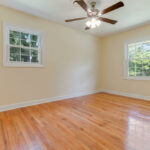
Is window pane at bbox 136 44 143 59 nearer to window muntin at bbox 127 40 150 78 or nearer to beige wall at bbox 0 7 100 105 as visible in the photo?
window muntin at bbox 127 40 150 78

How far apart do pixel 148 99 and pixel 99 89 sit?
2.00m

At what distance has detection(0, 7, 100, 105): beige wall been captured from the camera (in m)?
2.79

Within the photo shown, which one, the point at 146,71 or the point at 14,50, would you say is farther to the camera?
the point at 146,71

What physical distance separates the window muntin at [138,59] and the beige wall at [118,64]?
25 centimetres

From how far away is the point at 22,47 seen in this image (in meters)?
3.01

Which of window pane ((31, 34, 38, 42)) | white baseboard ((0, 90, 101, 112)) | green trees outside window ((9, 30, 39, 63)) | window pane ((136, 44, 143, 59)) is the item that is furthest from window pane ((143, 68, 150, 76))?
window pane ((31, 34, 38, 42))

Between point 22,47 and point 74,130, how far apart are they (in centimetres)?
256

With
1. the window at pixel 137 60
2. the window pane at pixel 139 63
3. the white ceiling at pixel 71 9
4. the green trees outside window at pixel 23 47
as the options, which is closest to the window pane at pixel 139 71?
the window at pixel 137 60

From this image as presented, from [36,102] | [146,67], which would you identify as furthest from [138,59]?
[36,102]

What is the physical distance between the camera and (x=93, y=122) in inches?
84.0

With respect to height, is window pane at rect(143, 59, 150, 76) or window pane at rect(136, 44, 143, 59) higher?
window pane at rect(136, 44, 143, 59)

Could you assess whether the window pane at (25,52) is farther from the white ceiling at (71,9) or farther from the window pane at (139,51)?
the window pane at (139,51)

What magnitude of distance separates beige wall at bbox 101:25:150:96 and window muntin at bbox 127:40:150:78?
0.83ft

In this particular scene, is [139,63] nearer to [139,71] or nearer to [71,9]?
[139,71]
